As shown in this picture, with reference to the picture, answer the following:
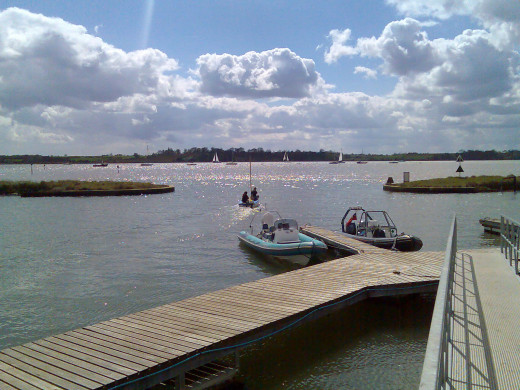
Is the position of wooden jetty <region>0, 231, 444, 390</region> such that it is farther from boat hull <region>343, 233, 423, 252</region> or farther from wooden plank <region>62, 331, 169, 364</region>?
boat hull <region>343, 233, 423, 252</region>

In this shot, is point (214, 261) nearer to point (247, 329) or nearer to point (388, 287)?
point (388, 287)

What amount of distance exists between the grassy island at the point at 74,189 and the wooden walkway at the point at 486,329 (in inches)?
2058

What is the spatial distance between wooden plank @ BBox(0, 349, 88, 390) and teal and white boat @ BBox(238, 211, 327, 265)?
1096 cm

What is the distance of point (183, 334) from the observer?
777 cm

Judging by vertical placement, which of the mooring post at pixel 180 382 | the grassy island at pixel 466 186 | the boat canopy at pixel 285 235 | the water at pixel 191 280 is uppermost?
the grassy island at pixel 466 186

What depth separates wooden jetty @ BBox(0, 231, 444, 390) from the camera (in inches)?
252

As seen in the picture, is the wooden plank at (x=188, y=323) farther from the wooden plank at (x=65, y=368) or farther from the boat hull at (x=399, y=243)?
the boat hull at (x=399, y=243)

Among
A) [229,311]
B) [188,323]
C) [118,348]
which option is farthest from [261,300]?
[118,348]

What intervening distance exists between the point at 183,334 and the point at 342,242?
10.8 metres

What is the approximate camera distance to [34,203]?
4962 cm

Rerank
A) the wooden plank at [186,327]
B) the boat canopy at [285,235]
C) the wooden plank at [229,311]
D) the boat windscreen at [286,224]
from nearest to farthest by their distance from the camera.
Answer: the wooden plank at [186,327]
the wooden plank at [229,311]
the boat canopy at [285,235]
the boat windscreen at [286,224]

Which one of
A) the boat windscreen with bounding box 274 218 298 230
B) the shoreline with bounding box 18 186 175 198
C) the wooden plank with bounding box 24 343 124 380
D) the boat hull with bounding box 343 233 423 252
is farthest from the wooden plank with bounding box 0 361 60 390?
the shoreline with bounding box 18 186 175 198

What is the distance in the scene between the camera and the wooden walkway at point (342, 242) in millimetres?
15977

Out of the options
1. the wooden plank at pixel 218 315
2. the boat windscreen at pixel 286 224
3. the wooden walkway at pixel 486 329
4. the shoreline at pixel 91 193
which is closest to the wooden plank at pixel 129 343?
the wooden plank at pixel 218 315
